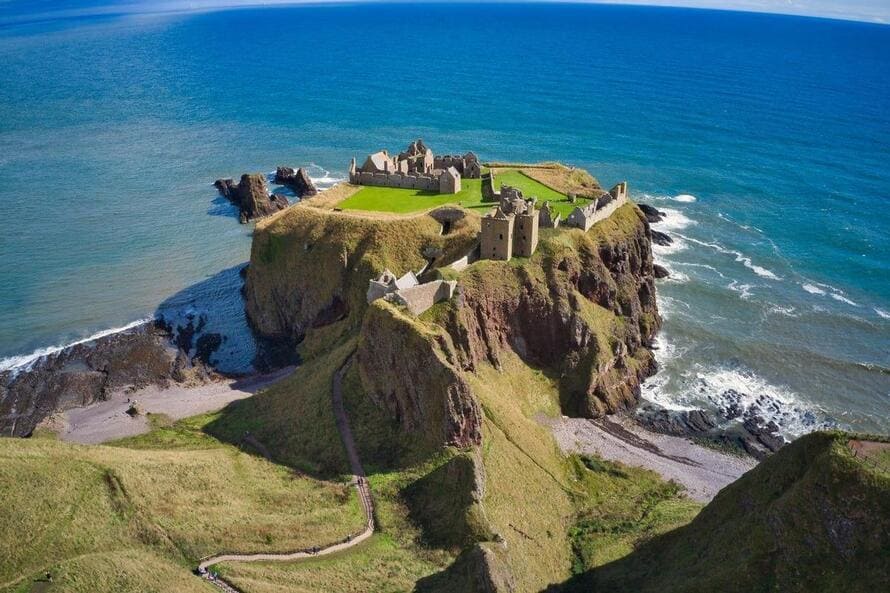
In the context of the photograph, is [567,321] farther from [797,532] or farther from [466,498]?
[797,532]

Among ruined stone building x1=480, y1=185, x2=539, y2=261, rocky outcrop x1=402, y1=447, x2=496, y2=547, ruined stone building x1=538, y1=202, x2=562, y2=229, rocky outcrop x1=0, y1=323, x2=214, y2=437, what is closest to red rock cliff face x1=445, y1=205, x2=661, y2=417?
ruined stone building x1=480, y1=185, x2=539, y2=261

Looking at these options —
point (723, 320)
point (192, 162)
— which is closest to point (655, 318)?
point (723, 320)

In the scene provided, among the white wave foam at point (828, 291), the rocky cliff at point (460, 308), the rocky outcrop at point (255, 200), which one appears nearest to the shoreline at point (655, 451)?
the rocky cliff at point (460, 308)

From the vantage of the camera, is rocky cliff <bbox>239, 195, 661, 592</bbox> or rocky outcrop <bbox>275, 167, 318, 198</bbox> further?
rocky outcrop <bbox>275, 167, 318, 198</bbox>

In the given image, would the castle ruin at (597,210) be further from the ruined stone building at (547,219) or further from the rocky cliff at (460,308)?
the ruined stone building at (547,219)

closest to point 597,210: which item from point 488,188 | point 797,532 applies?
point 488,188

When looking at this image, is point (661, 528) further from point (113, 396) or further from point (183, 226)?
point (183, 226)

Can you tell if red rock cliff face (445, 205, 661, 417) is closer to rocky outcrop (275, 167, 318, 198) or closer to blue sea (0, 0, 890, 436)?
blue sea (0, 0, 890, 436)
